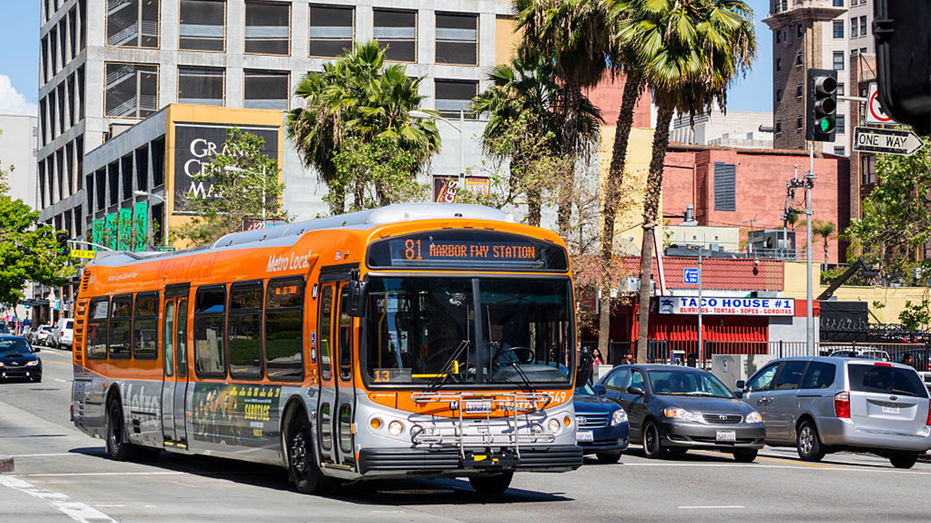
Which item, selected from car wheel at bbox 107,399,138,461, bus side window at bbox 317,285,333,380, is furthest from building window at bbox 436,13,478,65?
bus side window at bbox 317,285,333,380

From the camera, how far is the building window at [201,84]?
83.0 m

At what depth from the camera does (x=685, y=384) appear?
21625mm

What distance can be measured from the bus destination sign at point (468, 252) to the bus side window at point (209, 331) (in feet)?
12.7

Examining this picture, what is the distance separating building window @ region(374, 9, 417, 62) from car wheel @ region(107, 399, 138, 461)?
6515 cm

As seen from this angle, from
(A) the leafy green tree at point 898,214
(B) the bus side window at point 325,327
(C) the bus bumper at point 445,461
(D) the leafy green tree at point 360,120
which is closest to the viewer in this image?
(C) the bus bumper at point 445,461

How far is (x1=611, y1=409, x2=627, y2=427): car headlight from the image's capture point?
19172 millimetres

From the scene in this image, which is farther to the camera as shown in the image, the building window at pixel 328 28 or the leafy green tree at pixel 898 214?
the building window at pixel 328 28

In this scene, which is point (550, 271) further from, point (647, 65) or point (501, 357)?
point (647, 65)

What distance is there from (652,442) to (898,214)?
18011 mm

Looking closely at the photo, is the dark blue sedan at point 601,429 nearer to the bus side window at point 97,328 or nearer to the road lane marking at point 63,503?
the bus side window at point 97,328

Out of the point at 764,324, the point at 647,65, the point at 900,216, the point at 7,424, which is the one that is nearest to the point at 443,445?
the point at 7,424

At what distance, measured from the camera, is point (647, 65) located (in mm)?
33656

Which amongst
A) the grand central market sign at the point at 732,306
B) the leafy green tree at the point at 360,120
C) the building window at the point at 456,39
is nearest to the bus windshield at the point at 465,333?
the leafy green tree at the point at 360,120

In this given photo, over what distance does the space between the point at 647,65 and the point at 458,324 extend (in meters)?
21.7
